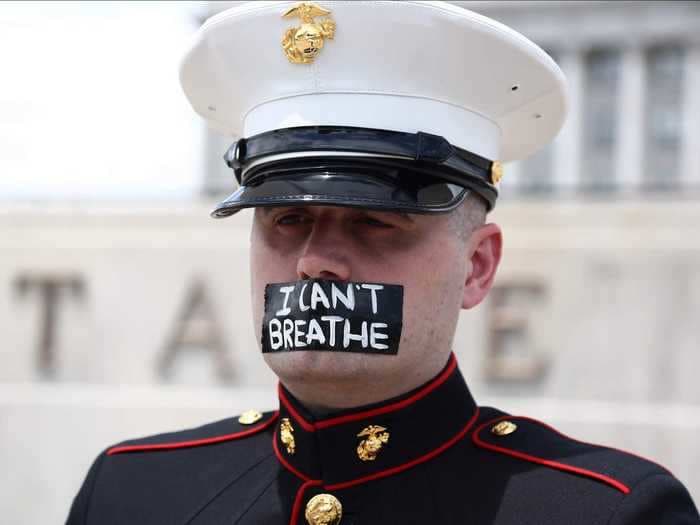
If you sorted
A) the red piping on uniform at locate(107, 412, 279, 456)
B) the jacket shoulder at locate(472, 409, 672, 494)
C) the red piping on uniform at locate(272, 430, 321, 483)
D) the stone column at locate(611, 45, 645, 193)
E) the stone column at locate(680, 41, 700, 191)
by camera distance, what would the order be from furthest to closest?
the stone column at locate(611, 45, 645, 193) → the stone column at locate(680, 41, 700, 191) → the red piping on uniform at locate(107, 412, 279, 456) → the red piping on uniform at locate(272, 430, 321, 483) → the jacket shoulder at locate(472, 409, 672, 494)

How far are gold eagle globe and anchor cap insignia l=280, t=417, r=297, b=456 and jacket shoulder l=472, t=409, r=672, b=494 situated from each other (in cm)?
30

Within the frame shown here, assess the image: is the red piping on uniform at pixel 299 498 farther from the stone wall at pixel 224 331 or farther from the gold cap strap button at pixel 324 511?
the stone wall at pixel 224 331

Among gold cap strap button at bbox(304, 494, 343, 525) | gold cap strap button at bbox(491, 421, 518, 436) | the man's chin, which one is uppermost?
the man's chin

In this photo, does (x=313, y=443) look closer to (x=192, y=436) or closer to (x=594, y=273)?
(x=192, y=436)

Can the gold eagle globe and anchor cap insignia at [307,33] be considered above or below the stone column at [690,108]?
below

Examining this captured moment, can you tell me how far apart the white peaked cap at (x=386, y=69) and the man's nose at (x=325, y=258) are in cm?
19

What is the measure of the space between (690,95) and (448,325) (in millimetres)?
16910

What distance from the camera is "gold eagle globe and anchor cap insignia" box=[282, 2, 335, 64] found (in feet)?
5.31

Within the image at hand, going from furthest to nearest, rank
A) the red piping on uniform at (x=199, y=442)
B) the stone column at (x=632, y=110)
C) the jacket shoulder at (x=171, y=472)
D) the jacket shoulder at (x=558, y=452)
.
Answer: the stone column at (x=632, y=110)
the red piping on uniform at (x=199, y=442)
the jacket shoulder at (x=171, y=472)
the jacket shoulder at (x=558, y=452)

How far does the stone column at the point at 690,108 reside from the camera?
665 inches

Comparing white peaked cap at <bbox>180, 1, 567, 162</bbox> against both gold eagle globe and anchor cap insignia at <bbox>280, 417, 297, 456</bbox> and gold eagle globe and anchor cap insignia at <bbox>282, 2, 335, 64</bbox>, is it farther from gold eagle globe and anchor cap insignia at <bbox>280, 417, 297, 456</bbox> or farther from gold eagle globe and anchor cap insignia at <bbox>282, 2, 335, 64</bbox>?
gold eagle globe and anchor cap insignia at <bbox>280, 417, 297, 456</bbox>

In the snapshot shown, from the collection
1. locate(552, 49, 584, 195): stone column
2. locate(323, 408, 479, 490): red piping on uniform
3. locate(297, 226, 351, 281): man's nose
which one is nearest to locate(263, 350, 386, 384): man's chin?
locate(297, 226, 351, 281): man's nose

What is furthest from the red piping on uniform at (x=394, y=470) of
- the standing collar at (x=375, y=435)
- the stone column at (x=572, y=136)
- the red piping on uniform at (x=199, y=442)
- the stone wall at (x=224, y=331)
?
the stone column at (x=572, y=136)

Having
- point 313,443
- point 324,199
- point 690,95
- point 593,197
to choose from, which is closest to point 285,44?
point 324,199
